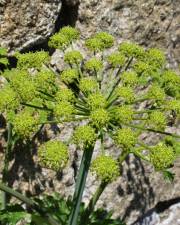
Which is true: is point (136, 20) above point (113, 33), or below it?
above

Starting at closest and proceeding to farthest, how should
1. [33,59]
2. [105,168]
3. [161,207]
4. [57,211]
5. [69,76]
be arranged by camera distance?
[105,168] → [69,76] → [33,59] → [57,211] → [161,207]

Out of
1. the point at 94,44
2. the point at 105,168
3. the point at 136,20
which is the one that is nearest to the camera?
the point at 105,168

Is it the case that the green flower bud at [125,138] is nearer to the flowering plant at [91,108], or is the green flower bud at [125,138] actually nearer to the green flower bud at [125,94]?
the flowering plant at [91,108]

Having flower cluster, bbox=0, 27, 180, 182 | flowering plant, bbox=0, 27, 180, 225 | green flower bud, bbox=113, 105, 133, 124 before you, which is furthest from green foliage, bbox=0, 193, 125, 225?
green flower bud, bbox=113, 105, 133, 124

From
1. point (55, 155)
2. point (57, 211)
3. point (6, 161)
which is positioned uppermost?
point (55, 155)

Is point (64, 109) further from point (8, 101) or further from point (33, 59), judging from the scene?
point (33, 59)

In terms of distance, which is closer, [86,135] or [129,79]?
[86,135]

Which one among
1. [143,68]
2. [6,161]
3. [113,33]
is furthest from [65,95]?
[113,33]
